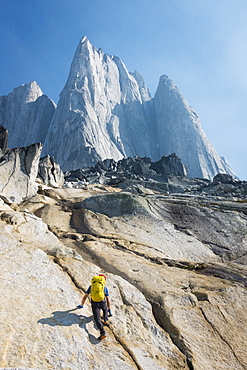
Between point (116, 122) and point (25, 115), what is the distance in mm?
60636

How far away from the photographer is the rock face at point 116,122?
129 metres

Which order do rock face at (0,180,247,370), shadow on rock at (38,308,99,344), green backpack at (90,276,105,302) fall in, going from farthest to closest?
green backpack at (90,276,105,302) → shadow on rock at (38,308,99,344) → rock face at (0,180,247,370)

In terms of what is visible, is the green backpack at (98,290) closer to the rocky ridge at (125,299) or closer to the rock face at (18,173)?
the rocky ridge at (125,299)

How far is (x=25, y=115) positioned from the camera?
159 metres

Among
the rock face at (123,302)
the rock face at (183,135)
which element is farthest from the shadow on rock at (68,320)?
the rock face at (183,135)

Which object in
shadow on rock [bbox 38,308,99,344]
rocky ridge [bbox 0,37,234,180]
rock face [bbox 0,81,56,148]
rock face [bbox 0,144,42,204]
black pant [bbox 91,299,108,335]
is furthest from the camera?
rock face [bbox 0,81,56,148]

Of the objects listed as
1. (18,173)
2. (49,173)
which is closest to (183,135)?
(49,173)

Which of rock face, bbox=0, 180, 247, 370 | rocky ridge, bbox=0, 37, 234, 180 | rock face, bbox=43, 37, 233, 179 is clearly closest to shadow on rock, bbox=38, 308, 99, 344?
rock face, bbox=0, 180, 247, 370

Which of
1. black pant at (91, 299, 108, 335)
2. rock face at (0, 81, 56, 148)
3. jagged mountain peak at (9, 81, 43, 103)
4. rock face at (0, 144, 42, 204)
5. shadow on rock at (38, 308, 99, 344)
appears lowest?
shadow on rock at (38, 308, 99, 344)

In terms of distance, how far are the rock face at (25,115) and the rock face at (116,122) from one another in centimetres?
1495

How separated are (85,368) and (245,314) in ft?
20.5

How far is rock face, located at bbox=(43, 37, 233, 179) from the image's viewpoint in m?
129

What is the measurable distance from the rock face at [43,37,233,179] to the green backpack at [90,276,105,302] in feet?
353

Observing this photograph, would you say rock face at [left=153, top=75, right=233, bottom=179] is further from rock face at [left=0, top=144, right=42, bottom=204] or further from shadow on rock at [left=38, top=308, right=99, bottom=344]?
shadow on rock at [left=38, top=308, right=99, bottom=344]
